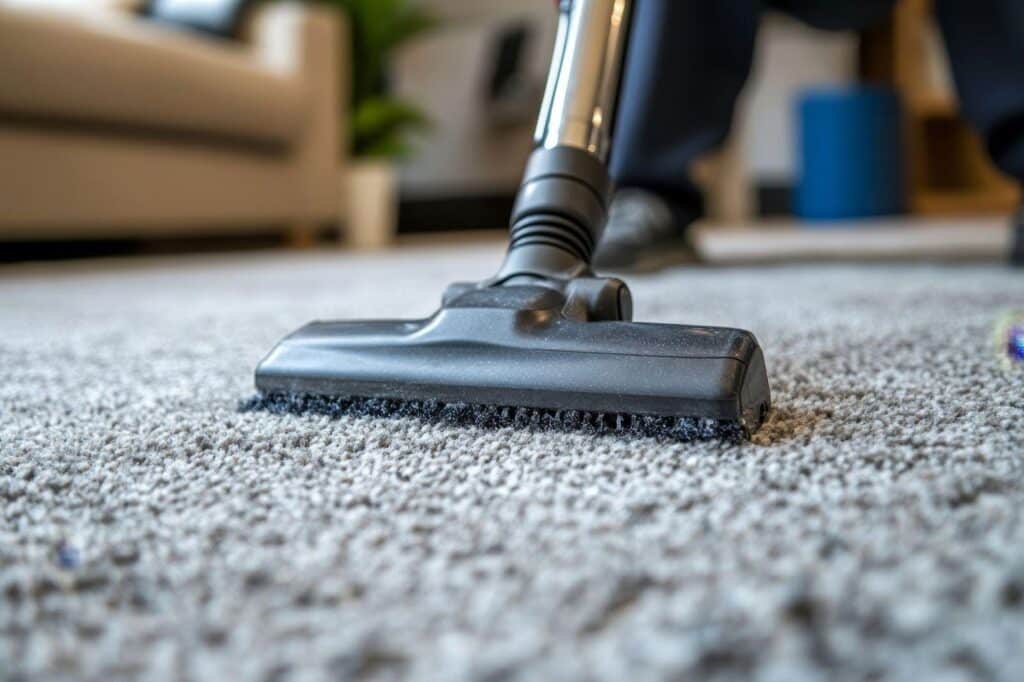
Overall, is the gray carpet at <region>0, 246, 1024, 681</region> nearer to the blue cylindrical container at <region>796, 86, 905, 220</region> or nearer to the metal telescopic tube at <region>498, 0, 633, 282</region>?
the metal telescopic tube at <region>498, 0, 633, 282</region>

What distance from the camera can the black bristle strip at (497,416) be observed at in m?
0.40

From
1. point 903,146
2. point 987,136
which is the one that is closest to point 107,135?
point 987,136

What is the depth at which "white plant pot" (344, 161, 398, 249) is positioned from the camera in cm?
317

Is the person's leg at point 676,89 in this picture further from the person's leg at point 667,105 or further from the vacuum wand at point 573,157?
the vacuum wand at point 573,157

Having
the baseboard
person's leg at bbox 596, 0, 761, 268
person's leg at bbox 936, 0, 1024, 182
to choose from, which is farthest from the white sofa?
person's leg at bbox 936, 0, 1024, 182

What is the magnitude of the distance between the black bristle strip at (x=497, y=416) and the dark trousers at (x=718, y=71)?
2.42ft

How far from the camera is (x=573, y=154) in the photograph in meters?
0.56

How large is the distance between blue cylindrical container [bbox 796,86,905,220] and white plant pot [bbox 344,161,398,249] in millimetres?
1645

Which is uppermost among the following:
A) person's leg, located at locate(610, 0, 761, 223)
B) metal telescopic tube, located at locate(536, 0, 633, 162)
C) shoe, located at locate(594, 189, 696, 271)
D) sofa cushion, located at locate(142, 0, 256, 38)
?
sofa cushion, located at locate(142, 0, 256, 38)

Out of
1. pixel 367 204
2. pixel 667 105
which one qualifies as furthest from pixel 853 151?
pixel 667 105

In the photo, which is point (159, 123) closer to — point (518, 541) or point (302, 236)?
point (302, 236)

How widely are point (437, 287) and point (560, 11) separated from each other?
716mm

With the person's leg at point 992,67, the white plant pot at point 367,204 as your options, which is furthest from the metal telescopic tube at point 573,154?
the white plant pot at point 367,204

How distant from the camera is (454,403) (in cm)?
44
